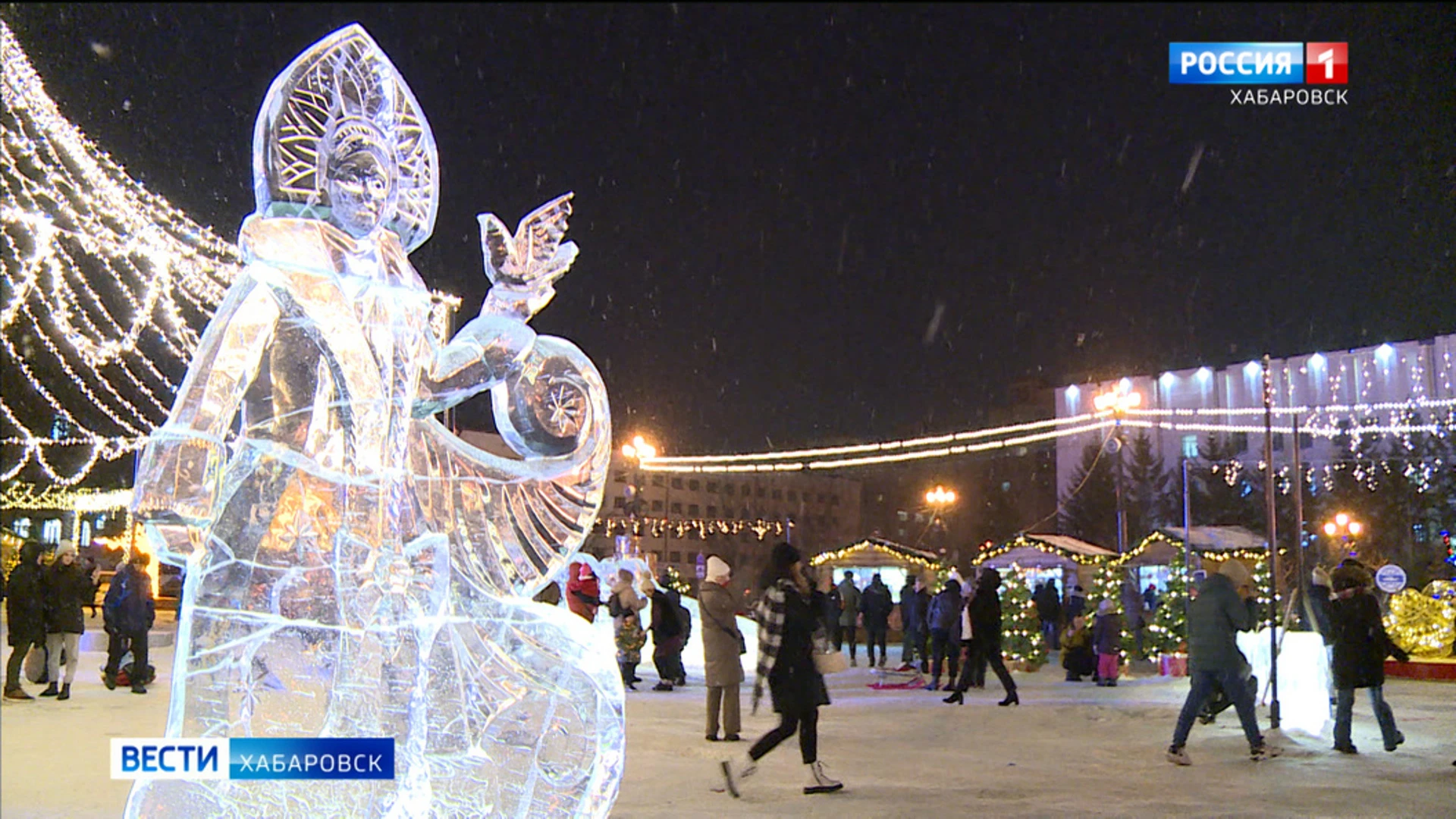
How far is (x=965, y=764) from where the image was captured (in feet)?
28.9

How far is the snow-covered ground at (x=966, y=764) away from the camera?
22.9ft

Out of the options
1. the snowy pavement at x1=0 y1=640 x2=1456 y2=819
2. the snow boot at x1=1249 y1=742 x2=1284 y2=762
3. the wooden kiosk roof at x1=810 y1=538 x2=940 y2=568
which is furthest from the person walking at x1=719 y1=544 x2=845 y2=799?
the wooden kiosk roof at x1=810 y1=538 x2=940 y2=568

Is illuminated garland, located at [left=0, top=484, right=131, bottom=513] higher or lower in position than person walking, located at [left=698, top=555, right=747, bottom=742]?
higher

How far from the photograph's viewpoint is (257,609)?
388cm

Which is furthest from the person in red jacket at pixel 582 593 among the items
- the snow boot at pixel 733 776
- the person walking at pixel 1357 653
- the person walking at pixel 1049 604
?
the person walking at pixel 1049 604

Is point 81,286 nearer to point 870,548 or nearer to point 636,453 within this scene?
point 636,453

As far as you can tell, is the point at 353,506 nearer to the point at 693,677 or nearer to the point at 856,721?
the point at 856,721

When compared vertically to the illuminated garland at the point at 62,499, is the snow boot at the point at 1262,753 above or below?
below

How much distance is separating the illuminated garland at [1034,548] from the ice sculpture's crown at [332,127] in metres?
16.8

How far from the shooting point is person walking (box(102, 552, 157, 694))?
1247 cm

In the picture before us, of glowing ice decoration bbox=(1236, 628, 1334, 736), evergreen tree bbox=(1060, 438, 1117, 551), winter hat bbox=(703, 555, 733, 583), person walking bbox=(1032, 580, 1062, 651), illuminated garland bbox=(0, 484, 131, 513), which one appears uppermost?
evergreen tree bbox=(1060, 438, 1117, 551)

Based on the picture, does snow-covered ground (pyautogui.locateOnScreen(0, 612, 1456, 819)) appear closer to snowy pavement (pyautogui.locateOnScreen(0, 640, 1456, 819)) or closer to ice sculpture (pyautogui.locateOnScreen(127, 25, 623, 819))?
snowy pavement (pyautogui.locateOnScreen(0, 640, 1456, 819))

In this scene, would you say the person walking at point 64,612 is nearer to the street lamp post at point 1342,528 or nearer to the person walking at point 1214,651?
the person walking at point 1214,651

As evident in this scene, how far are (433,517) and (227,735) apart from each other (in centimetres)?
104
